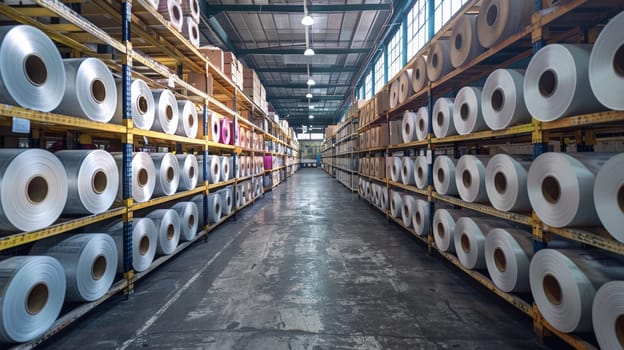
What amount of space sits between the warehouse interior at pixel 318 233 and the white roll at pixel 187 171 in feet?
0.10

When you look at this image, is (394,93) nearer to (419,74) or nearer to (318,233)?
(419,74)

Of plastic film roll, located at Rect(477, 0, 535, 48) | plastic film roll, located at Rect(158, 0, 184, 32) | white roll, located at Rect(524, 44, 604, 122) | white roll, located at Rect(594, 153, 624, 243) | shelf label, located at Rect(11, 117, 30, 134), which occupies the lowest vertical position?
white roll, located at Rect(594, 153, 624, 243)

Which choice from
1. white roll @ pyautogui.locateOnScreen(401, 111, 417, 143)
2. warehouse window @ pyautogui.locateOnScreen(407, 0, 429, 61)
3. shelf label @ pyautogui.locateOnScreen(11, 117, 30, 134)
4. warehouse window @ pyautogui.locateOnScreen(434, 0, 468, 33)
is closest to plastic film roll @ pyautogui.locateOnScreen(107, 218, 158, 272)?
shelf label @ pyautogui.locateOnScreen(11, 117, 30, 134)

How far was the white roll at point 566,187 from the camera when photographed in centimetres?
197

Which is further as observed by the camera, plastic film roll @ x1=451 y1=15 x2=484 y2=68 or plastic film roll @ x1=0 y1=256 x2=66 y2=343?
plastic film roll @ x1=451 y1=15 x2=484 y2=68

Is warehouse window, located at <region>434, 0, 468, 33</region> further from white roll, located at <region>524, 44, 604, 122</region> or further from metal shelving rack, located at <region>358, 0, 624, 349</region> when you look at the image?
white roll, located at <region>524, 44, 604, 122</region>

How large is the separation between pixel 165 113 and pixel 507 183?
4.12 m

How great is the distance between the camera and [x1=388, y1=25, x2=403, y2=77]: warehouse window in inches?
446

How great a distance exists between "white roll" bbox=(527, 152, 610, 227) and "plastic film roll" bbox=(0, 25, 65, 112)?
3.79 metres

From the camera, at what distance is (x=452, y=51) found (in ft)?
12.2

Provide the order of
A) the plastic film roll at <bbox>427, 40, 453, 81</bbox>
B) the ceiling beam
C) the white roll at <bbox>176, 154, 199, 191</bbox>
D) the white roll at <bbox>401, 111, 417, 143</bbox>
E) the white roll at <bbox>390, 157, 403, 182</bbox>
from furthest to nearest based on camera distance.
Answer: the ceiling beam → the white roll at <bbox>390, 157, 403, 182</bbox> → the white roll at <bbox>401, 111, 417, 143</bbox> → the white roll at <bbox>176, 154, 199, 191</bbox> → the plastic film roll at <bbox>427, 40, 453, 81</bbox>

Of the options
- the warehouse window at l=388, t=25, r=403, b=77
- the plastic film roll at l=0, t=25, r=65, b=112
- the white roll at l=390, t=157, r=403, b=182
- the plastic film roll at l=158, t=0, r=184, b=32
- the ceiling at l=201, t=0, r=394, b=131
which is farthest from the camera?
the warehouse window at l=388, t=25, r=403, b=77

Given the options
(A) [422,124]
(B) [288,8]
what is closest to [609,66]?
(A) [422,124]

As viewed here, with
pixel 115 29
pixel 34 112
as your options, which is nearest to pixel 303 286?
pixel 34 112
